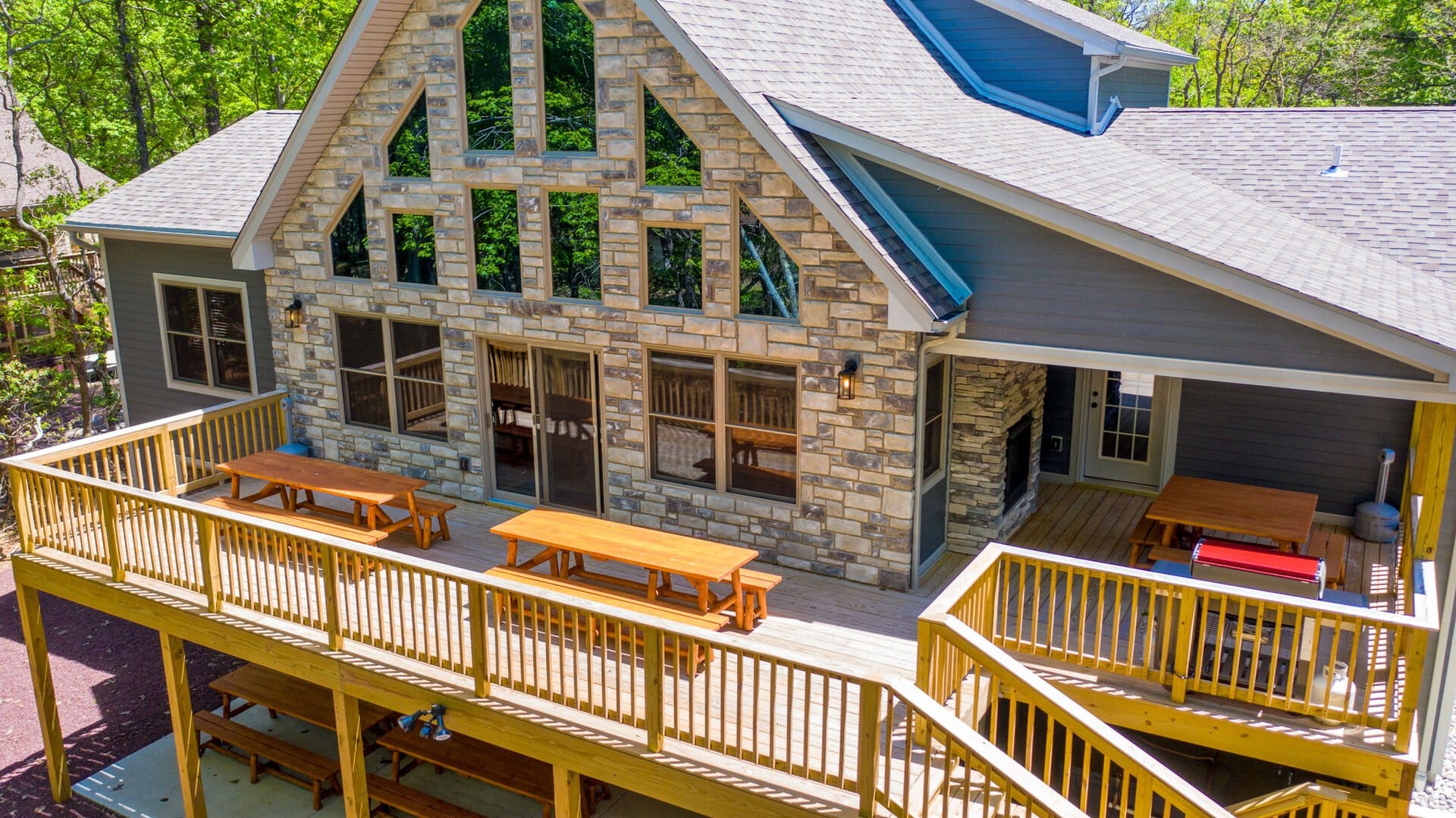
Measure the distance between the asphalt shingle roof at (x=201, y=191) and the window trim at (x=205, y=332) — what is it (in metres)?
0.75

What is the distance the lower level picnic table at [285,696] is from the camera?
10469mm

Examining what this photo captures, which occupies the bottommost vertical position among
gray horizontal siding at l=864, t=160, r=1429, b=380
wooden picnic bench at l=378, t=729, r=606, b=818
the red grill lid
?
wooden picnic bench at l=378, t=729, r=606, b=818

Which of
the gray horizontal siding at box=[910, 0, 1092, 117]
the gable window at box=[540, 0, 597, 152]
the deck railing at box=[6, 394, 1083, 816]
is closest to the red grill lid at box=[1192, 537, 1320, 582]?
the deck railing at box=[6, 394, 1083, 816]

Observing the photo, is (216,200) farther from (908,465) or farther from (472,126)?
(908,465)

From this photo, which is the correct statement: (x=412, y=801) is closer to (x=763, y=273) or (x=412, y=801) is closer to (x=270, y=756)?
(x=270, y=756)

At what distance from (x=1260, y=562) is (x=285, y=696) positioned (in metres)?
9.02

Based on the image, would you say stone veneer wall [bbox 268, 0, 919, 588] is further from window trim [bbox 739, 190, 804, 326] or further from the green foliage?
the green foliage

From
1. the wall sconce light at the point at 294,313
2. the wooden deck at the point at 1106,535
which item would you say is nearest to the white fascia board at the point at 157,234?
the wall sconce light at the point at 294,313

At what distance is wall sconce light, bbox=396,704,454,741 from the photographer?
7.76 metres

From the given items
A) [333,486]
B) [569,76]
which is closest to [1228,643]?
[569,76]

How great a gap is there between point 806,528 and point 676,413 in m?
1.65

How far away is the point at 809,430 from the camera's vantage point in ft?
30.9

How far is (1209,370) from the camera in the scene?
25.7 ft

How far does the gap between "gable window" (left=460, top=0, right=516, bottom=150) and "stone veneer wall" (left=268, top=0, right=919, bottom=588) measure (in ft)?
0.38
